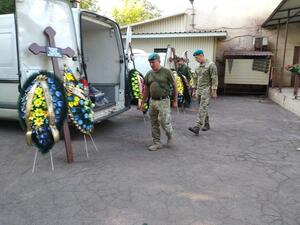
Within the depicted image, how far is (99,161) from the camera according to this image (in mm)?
4461

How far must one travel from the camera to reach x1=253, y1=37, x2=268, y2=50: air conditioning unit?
14.4m

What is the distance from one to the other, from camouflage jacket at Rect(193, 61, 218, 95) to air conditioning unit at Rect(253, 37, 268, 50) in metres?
9.61

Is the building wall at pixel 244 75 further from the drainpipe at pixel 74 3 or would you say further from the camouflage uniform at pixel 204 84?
the drainpipe at pixel 74 3

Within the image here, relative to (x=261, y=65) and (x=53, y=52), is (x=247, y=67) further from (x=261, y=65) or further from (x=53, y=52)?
(x=53, y=52)

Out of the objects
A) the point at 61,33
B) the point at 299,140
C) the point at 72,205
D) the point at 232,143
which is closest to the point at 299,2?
the point at 299,140

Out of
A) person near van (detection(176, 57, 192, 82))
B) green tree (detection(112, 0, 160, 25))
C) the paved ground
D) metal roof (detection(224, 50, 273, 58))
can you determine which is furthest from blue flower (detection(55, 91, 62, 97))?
green tree (detection(112, 0, 160, 25))

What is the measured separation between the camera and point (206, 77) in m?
6.07

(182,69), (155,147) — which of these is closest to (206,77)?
(155,147)

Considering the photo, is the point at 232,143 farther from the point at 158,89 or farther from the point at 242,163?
the point at 158,89

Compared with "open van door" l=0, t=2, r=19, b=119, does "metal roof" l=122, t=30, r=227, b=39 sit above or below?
above

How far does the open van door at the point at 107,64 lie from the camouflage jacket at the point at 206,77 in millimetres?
1657

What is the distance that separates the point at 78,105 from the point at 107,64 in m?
2.74

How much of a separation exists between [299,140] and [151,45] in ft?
34.1

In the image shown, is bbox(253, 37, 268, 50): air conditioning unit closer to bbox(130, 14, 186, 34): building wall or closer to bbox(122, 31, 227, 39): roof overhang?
bbox(122, 31, 227, 39): roof overhang
